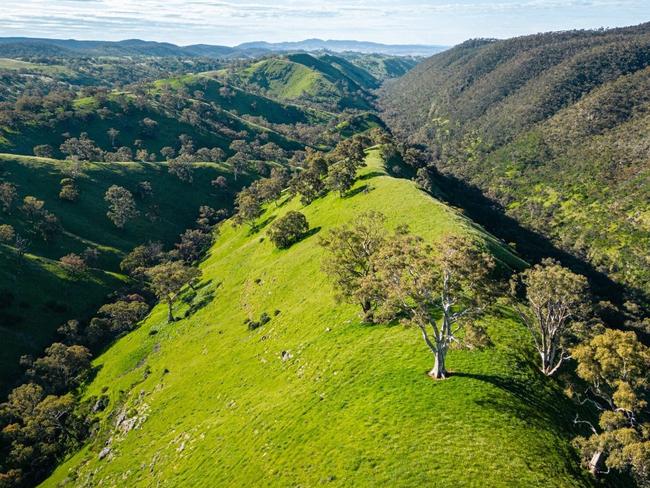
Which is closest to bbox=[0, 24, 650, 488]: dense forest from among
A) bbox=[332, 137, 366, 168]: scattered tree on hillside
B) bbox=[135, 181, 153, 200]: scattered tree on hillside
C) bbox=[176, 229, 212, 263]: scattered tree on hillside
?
bbox=[332, 137, 366, 168]: scattered tree on hillside

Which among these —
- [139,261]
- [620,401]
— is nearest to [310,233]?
[139,261]

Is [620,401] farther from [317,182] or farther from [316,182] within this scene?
[317,182]

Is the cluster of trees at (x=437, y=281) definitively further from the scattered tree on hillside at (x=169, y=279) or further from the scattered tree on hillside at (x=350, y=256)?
the scattered tree on hillside at (x=169, y=279)

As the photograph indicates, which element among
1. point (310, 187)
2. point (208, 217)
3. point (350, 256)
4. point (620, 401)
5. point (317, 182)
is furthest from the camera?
point (208, 217)

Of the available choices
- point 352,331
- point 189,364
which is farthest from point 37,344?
point 352,331

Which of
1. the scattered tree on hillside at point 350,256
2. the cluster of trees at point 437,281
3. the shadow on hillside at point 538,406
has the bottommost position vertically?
the shadow on hillside at point 538,406

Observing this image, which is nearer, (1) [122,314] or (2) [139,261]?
(1) [122,314]

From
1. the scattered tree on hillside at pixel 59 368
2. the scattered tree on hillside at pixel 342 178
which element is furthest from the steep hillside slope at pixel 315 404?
the scattered tree on hillside at pixel 342 178
